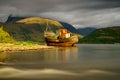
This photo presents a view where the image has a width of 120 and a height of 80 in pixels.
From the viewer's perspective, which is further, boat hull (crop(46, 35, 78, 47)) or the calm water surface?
boat hull (crop(46, 35, 78, 47))

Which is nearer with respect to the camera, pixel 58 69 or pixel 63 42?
pixel 58 69

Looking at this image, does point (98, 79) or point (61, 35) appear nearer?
point (98, 79)

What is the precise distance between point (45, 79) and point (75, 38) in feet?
502

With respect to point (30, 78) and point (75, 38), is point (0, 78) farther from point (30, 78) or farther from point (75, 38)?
point (75, 38)

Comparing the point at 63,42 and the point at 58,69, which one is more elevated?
the point at 58,69

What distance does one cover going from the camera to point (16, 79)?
109 ft

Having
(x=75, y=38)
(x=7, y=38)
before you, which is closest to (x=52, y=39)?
(x=75, y=38)

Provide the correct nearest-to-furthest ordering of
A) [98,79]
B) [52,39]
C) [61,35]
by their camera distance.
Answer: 1. [98,79]
2. [52,39]
3. [61,35]

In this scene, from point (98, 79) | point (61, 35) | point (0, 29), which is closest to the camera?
point (98, 79)

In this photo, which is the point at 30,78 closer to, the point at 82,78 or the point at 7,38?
the point at 82,78

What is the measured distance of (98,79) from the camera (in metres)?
33.2

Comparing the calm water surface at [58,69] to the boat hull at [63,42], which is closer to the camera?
the calm water surface at [58,69]

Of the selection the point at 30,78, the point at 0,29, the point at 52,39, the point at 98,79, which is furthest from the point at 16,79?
the point at 52,39

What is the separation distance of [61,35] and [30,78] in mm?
165790
